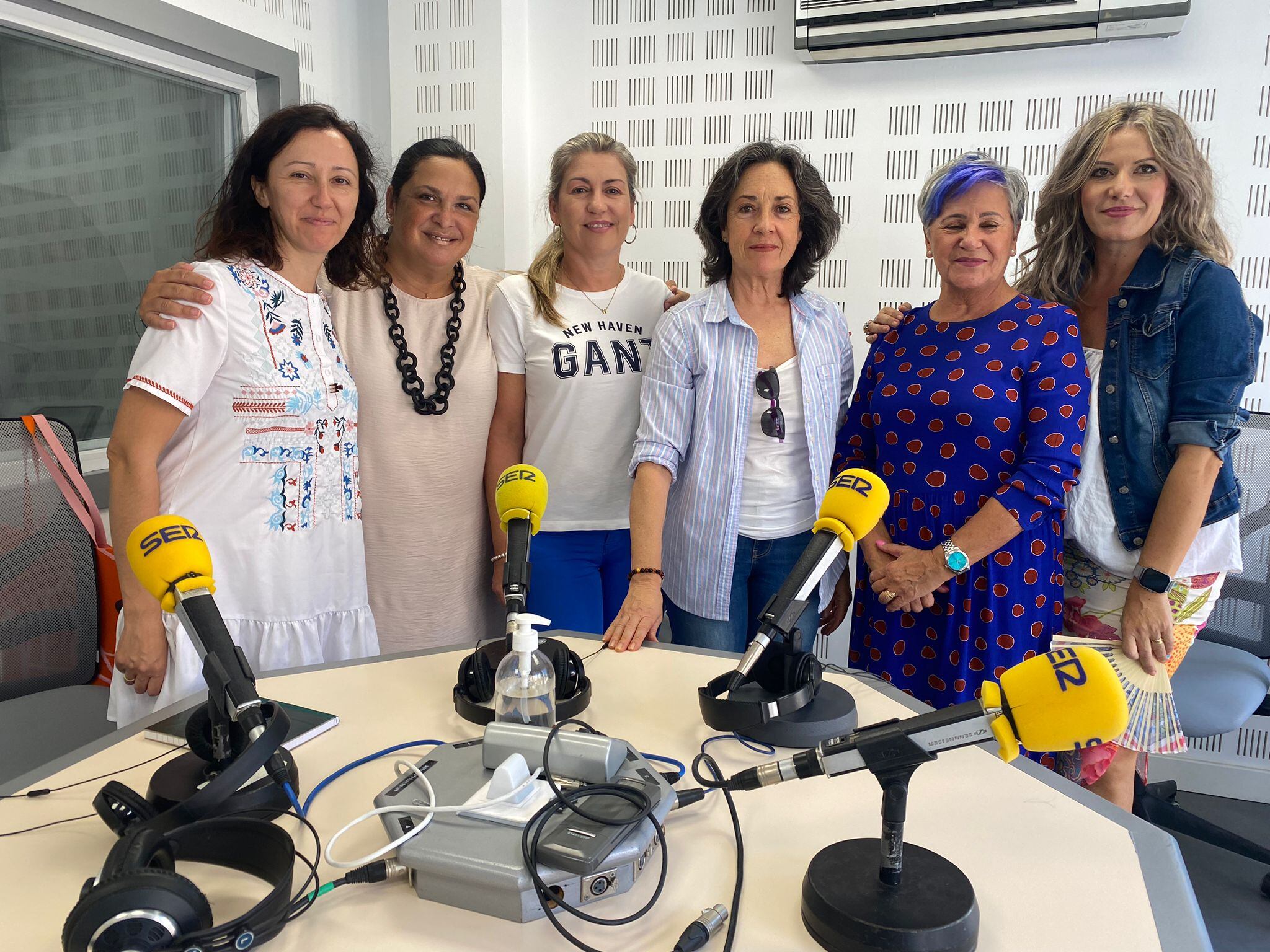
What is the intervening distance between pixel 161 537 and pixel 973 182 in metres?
1.65

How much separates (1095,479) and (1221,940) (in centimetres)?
133

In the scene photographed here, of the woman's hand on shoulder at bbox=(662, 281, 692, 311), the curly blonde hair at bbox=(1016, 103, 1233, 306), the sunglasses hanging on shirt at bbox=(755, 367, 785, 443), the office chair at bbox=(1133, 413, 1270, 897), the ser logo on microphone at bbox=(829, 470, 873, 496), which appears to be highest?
the curly blonde hair at bbox=(1016, 103, 1233, 306)

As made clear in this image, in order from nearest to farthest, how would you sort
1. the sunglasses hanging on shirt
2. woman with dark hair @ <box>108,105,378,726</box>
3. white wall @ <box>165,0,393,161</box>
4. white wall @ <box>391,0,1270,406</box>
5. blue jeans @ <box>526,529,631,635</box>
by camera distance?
woman with dark hair @ <box>108,105,378,726</box> → the sunglasses hanging on shirt → blue jeans @ <box>526,529,631,635</box> → white wall @ <box>391,0,1270,406</box> → white wall @ <box>165,0,393,161</box>

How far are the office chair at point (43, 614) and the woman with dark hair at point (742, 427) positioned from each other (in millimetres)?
1380

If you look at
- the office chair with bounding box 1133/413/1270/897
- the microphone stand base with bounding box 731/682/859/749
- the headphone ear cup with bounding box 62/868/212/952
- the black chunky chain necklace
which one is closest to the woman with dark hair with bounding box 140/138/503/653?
the black chunky chain necklace

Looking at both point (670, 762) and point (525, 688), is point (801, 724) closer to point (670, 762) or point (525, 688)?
point (670, 762)

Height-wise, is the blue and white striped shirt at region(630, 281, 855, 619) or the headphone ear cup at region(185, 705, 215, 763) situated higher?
the blue and white striped shirt at region(630, 281, 855, 619)

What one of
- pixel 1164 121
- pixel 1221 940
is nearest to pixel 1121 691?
pixel 1164 121

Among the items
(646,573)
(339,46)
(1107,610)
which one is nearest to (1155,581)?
(1107,610)

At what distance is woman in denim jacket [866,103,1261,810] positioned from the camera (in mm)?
1755

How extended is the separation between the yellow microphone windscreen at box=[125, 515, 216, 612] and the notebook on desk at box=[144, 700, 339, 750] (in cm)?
26

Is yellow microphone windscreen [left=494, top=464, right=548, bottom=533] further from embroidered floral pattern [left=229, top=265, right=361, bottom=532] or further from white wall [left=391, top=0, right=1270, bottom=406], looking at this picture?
white wall [left=391, top=0, right=1270, bottom=406]

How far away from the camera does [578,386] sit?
215 cm

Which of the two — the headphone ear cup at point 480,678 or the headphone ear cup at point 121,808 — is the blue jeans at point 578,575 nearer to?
the headphone ear cup at point 480,678
